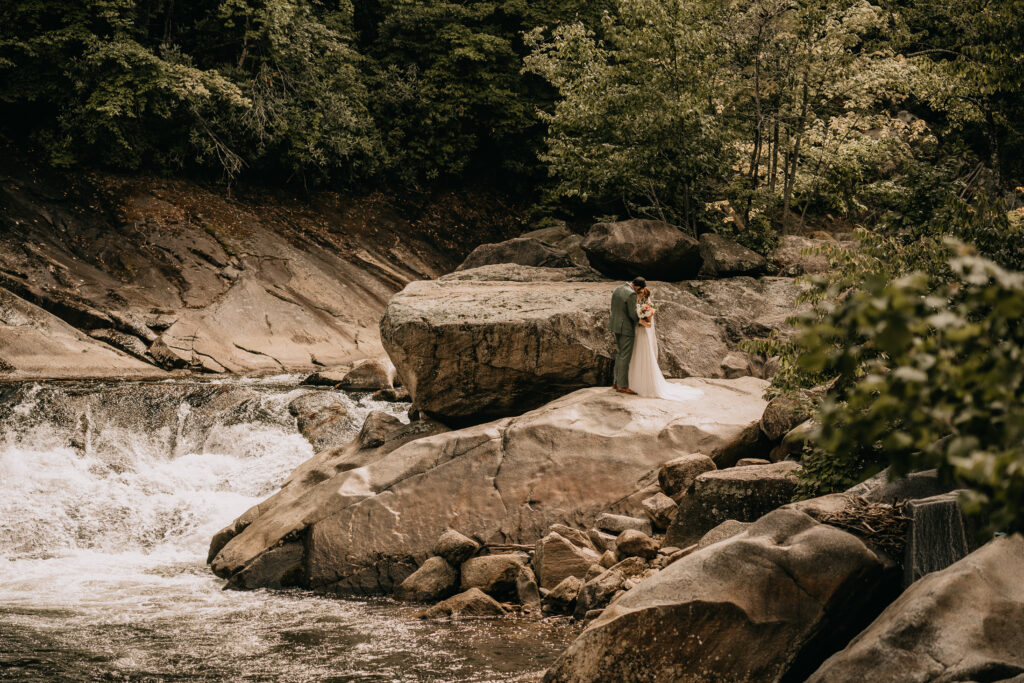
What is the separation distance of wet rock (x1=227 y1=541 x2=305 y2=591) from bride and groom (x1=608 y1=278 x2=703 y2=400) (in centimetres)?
503

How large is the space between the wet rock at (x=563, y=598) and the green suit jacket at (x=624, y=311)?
14.9ft

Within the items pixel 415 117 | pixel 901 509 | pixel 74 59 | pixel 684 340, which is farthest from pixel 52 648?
pixel 415 117

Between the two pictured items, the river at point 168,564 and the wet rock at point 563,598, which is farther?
the wet rock at point 563,598

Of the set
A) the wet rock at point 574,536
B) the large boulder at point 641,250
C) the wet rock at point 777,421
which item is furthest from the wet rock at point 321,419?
the wet rock at point 777,421

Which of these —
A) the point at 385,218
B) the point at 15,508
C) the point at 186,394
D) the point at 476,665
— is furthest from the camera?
the point at 385,218

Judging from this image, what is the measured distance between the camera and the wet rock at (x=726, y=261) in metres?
17.5

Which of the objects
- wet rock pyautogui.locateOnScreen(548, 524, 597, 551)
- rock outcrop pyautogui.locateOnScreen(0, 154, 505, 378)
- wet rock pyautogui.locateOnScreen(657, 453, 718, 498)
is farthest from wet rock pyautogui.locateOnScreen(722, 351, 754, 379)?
rock outcrop pyautogui.locateOnScreen(0, 154, 505, 378)

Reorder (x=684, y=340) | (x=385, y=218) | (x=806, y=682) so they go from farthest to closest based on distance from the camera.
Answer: (x=385, y=218)
(x=684, y=340)
(x=806, y=682)

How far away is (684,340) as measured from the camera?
1477 cm

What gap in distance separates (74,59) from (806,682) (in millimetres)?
24550

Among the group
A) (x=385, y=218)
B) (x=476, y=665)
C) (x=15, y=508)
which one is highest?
(x=385, y=218)

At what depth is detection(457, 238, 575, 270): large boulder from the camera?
59.7ft

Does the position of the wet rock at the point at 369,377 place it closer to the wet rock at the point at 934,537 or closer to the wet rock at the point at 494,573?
the wet rock at the point at 494,573

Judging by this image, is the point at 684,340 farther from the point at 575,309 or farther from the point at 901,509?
the point at 901,509
